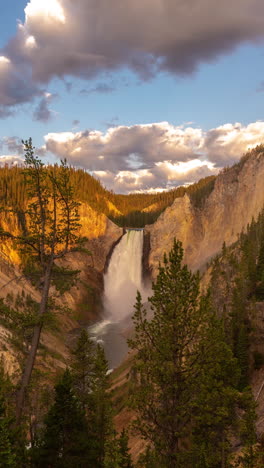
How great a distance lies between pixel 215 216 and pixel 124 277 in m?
27.1

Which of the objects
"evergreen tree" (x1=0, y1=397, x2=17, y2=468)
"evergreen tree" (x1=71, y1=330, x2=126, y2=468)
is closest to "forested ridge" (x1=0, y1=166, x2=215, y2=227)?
"evergreen tree" (x1=71, y1=330, x2=126, y2=468)

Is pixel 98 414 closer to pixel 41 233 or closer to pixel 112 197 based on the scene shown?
pixel 41 233

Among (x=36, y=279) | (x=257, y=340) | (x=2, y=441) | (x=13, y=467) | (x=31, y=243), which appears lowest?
(x=257, y=340)

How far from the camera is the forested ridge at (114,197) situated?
2918 inches

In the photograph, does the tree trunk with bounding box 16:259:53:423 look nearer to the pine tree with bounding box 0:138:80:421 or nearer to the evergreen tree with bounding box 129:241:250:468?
the pine tree with bounding box 0:138:80:421

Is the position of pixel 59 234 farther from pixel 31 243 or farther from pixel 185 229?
pixel 185 229

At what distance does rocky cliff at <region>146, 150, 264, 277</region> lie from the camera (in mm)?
66000

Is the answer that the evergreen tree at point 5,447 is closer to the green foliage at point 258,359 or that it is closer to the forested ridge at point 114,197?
the green foliage at point 258,359

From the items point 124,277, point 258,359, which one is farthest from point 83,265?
point 258,359

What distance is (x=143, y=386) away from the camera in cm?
1073

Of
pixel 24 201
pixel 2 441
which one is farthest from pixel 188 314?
pixel 24 201

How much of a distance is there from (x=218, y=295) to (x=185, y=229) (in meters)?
36.9

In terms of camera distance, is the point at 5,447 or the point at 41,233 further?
the point at 41,233

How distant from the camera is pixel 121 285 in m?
79.2
